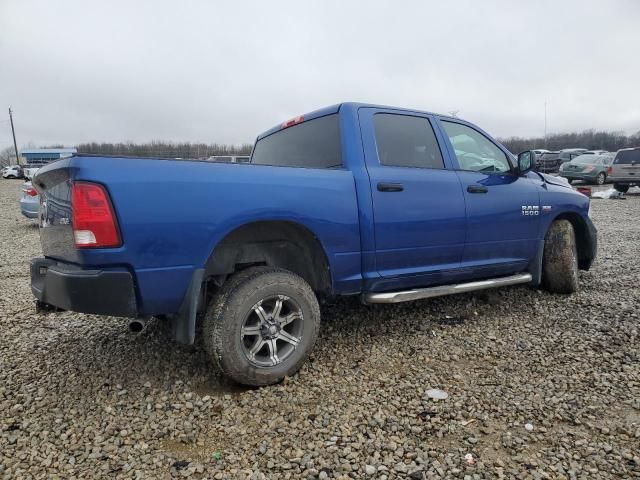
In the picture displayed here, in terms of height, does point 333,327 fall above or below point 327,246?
below

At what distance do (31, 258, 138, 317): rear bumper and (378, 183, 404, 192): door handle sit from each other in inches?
68.9

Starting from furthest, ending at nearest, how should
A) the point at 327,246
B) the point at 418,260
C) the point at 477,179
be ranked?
the point at 477,179
the point at 418,260
the point at 327,246

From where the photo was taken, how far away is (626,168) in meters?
16.4

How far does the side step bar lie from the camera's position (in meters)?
3.13

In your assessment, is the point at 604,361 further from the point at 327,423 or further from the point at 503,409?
the point at 327,423

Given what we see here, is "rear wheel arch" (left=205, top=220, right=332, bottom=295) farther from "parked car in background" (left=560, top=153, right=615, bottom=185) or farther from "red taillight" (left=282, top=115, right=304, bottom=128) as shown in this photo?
"parked car in background" (left=560, top=153, right=615, bottom=185)

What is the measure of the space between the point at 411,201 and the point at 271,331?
1415 millimetres

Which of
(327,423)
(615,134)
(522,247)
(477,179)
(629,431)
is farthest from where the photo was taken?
(615,134)

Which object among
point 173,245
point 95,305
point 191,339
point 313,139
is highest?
point 313,139

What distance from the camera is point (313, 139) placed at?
349 cm

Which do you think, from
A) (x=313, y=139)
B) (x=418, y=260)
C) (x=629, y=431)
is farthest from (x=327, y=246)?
(x=629, y=431)

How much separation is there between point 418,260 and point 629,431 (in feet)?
5.34

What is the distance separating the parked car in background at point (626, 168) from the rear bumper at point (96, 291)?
19101 millimetres

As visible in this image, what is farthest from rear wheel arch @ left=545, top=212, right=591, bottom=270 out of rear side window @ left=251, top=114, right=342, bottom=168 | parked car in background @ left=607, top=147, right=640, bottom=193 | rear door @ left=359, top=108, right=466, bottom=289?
parked car in background @ left=607, top=147, right=640, bottom=193
